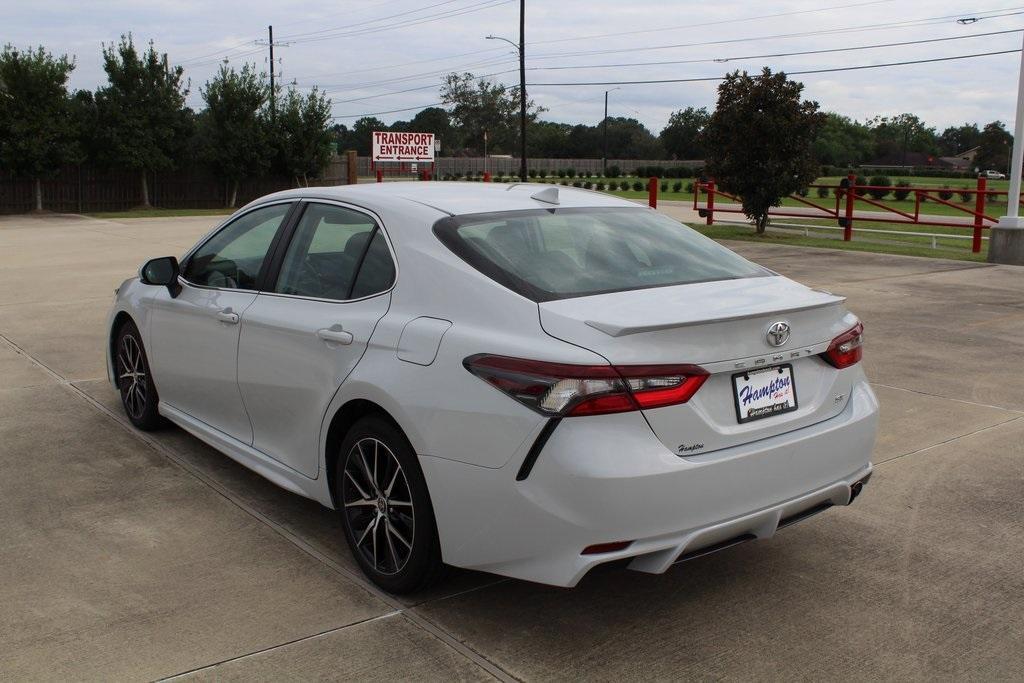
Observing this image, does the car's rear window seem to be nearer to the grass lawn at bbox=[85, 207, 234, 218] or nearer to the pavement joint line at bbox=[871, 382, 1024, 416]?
A: the pavement joint line at bbox=[871, 382, 1024, 416]

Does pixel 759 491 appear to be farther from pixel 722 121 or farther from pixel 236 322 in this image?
pixel 722 121

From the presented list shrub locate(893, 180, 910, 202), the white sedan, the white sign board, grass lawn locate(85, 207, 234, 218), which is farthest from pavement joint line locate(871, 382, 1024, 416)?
the white sign board

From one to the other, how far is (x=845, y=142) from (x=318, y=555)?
147m

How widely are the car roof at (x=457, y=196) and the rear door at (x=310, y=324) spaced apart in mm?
85

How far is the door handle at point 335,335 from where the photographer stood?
152 inches

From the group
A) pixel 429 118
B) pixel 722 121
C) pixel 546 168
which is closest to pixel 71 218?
pixel 722 121

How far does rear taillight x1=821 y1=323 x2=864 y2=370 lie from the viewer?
3.71 m

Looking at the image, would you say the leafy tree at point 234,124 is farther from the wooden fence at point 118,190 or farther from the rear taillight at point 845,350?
the rear taillight at point 845,350

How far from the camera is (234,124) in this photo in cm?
3656

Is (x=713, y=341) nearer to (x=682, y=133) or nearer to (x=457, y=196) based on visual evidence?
(x=457, y=196)

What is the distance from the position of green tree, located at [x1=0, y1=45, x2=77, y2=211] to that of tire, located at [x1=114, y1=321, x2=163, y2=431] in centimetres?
2960

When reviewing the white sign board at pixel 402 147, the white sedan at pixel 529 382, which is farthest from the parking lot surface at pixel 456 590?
the white sign board at pixel 402 147

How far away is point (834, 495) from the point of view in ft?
12.1

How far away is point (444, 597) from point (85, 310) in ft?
27.5
